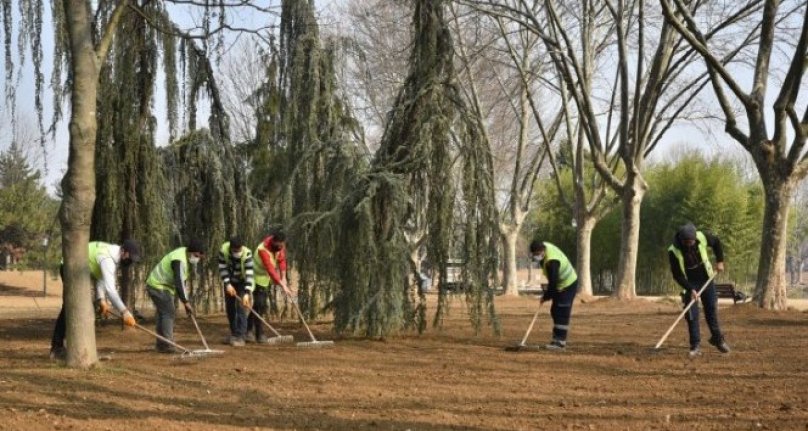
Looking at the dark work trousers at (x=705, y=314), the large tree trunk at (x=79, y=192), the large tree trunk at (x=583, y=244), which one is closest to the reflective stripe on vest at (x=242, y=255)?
the large tree trunk at (x=79, y=192)

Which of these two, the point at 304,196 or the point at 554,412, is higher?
the point at 304,196

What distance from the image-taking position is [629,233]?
22.7 meters

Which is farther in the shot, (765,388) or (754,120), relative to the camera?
(754,120)

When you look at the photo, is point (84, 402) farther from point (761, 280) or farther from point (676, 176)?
point (676, 176)

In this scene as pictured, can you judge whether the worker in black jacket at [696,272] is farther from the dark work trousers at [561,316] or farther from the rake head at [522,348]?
the rake head at [522,348]

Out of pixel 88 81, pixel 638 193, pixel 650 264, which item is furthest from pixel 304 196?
pixel 650 264

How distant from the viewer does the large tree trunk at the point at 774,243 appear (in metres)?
16.3

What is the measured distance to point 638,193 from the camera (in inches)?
882

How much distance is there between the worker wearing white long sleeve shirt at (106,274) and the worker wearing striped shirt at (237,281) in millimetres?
1718

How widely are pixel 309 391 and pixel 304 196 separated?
6731mm

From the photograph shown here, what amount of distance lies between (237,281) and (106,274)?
7.98 ft

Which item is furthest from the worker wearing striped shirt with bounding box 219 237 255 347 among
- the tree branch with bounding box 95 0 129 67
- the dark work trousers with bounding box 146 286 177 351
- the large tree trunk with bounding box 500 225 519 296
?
the large tree trunk with bounding box 500 225 519 296

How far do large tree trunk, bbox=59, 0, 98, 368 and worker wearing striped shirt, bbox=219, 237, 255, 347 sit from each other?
324 centimetres

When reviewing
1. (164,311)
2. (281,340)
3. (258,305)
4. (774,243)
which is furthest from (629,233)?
(164,311)
